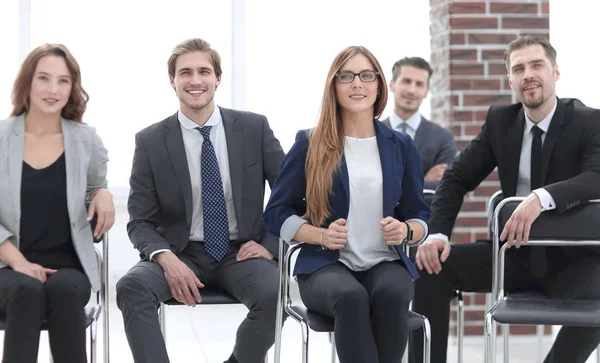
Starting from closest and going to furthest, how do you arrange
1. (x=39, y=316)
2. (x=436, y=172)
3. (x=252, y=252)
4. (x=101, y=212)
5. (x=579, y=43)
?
(x=39, y=316), (x=101, y=212), (x=252, y=252), (x=436, y=172), (x=579, y=43)

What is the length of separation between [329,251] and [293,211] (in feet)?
0.62

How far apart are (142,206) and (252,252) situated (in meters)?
0.42

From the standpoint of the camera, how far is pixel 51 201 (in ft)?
10.0

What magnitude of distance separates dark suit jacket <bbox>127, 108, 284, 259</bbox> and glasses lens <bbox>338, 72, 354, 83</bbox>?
0.51m

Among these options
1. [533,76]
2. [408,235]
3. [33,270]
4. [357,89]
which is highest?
[533,76]

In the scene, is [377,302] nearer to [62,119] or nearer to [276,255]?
[276,255]

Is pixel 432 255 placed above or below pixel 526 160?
below

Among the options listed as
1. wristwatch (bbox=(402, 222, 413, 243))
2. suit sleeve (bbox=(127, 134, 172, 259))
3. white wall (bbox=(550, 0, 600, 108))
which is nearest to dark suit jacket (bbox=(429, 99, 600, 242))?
wristwatch (bbox=(402, 222, 413, 243))

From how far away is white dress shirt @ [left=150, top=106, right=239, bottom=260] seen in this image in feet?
10.8

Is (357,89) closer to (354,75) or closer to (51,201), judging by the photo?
(354,75)

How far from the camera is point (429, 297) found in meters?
3.42

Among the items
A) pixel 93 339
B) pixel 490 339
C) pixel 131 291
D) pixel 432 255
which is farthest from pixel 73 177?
pixel 490 339

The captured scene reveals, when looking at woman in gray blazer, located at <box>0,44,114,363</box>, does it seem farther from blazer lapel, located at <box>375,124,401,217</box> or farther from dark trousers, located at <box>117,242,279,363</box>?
blazer lapel, located at <box>375,124,401,217</box>

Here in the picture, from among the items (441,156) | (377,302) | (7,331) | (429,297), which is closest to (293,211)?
(377,302)
